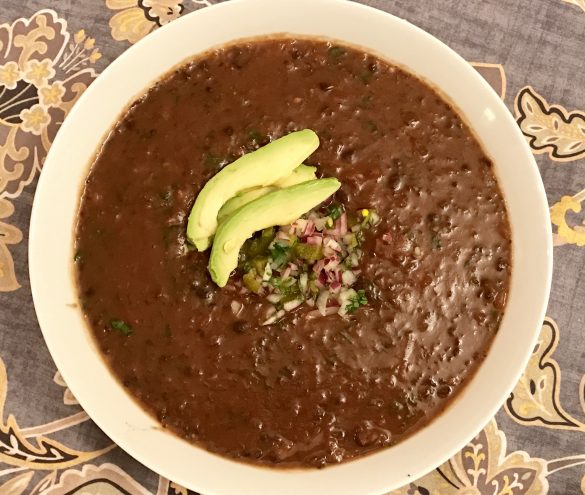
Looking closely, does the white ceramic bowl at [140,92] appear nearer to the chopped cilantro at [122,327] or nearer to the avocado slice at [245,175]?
the chopped cilantro at [122,327]

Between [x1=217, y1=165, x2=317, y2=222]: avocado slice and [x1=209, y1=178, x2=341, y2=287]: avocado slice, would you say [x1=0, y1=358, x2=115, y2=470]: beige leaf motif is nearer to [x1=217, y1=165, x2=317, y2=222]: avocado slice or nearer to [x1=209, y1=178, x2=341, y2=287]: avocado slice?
[x1=209, y1=178, x2=341, y2=287]: avocado slice

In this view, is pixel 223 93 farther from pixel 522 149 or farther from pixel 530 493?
pixel 530 493

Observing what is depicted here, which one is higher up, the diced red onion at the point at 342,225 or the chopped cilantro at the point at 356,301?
the diced red onion at the point at 342,225

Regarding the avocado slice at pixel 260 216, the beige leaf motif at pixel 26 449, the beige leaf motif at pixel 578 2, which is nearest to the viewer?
the avocado slice at pixel 260 216

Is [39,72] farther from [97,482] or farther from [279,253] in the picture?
[97,482]

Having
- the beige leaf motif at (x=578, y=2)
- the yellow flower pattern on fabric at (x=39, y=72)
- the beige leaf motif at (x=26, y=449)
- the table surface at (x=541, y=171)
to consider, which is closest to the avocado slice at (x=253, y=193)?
the table surface at (x=541, y=171)

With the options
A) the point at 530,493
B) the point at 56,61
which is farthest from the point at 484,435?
the point at 56,61
